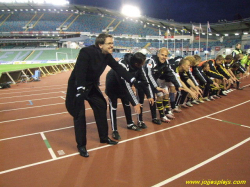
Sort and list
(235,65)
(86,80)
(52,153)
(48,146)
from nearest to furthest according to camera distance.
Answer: (86,80) → (52,153) → (48,146) → (235,65)

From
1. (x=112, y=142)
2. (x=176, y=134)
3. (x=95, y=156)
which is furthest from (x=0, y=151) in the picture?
(x=176, y=134)

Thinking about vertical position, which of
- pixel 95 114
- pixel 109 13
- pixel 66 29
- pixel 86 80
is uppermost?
pixel 109 13

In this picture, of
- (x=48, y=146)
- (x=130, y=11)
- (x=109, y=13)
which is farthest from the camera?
(x=109, y=13)

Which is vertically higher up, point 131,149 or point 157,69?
point 157,69

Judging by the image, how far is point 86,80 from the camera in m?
3.23

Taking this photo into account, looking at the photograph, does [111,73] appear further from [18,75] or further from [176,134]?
[18,75]

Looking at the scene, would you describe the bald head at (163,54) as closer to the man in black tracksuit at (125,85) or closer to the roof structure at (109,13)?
the man in black tracksuit at (125,85)

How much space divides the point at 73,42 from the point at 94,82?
54.9 metres

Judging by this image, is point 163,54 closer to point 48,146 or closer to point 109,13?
point 48,146

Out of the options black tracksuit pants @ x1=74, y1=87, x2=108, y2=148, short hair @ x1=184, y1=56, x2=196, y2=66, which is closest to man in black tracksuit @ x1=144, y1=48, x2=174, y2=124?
short hair @ x1=184, y1=56, x2=196, y2=66

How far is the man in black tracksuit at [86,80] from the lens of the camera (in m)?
2.99

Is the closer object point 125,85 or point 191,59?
point 125,85

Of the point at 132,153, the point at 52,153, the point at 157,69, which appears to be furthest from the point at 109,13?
the point at 132,153

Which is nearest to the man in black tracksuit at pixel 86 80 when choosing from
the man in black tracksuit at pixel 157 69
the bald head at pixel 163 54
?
the man in black tracksuit at pixel 157 69
